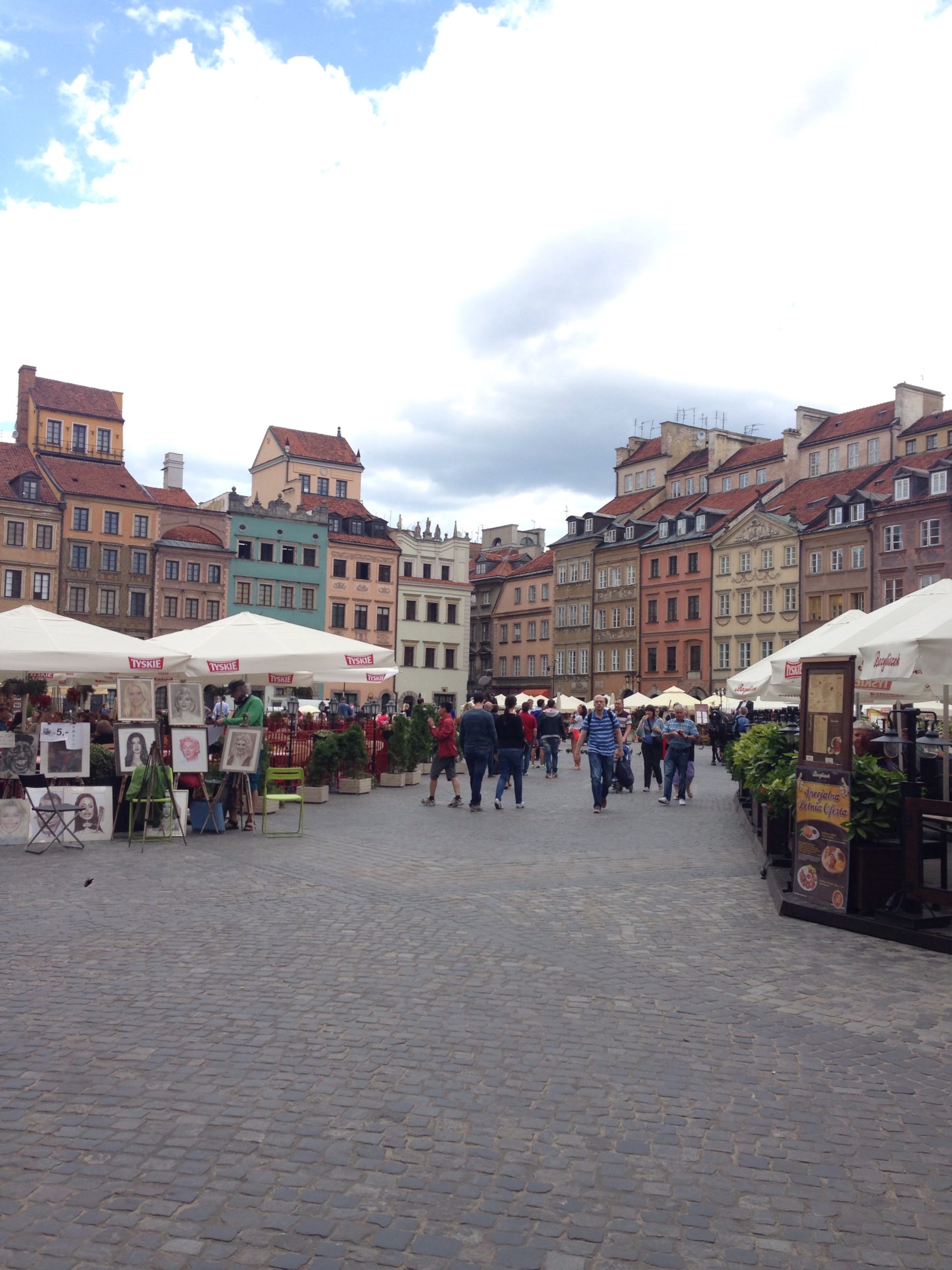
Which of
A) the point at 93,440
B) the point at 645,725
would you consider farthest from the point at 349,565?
Answer: the point at 645,725

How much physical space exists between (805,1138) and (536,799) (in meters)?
17.2

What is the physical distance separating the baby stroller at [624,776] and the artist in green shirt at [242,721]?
948 centimetres

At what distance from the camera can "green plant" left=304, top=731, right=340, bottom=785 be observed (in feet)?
70.8

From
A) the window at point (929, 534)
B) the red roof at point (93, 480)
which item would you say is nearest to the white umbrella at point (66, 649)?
the window at point (929, 534)

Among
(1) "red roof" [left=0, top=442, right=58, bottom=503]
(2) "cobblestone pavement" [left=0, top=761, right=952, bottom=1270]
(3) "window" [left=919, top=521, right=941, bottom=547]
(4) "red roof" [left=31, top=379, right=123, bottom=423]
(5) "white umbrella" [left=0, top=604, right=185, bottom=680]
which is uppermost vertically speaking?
(4) "red roof" [left=31, top=379, right=123, bottom=423]

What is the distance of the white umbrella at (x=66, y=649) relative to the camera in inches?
585

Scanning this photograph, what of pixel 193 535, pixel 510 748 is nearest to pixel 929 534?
pixel 193 535

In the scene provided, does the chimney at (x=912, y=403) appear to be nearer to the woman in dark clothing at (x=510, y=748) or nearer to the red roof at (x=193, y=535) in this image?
the red roof at (x=193, y=535)

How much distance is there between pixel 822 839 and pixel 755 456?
66.5 m

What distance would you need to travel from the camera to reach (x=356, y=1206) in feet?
13.5

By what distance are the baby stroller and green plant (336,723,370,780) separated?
198 inches

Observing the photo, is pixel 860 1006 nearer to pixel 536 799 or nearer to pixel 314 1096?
pixel 314 1096

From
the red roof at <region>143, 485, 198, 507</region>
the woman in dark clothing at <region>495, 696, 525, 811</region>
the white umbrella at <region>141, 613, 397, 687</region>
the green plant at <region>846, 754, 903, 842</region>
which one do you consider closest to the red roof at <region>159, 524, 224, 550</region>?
the red roof at <region>143, 485, 198, 507</region>

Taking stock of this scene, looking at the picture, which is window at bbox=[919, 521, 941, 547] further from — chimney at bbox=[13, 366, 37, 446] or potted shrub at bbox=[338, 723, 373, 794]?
chimney at bbox=[13, 366, 37, 446]
